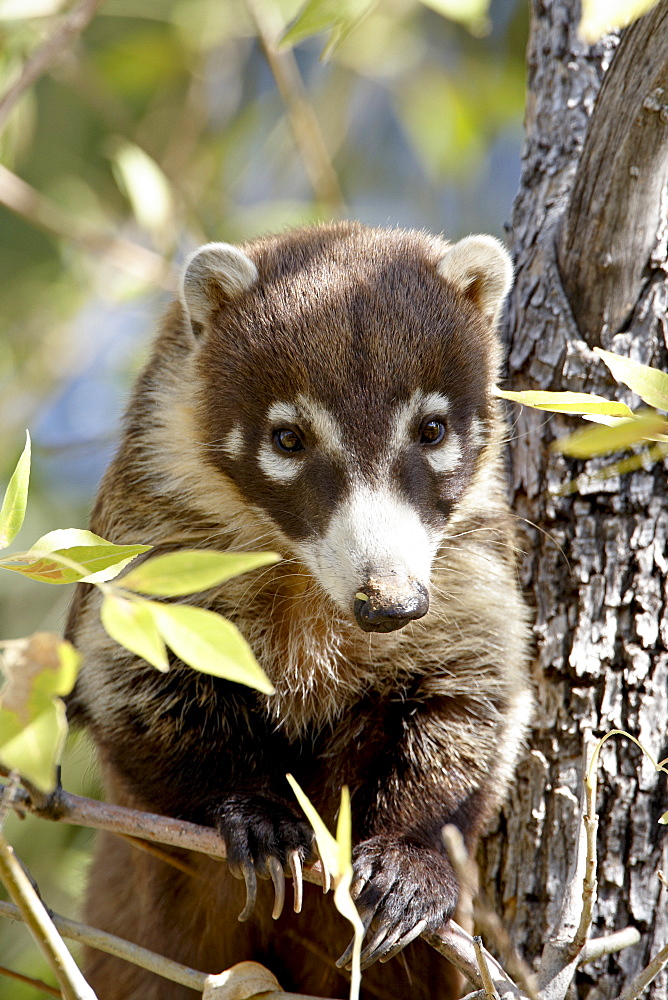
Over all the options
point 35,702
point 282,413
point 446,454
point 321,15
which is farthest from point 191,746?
point 321,15

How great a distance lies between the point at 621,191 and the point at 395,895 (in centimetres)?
209

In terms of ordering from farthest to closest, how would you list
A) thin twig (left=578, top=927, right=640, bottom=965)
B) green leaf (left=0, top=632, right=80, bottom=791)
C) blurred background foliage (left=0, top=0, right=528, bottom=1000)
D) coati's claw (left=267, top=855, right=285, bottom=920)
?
1. blurred background foliage (left=0, top=0, right=528, bottom=1000)
2. coati's claw (left=267, top=855, right=285, bottom=920)
3. thin twig (left=578, top=927, right=640, bottom=965)
4. green leaf (left=0, top=632, right=80, bottom=791)

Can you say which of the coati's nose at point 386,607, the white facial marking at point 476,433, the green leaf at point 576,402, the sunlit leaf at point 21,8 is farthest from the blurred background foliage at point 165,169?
the green leaf at point 576,402

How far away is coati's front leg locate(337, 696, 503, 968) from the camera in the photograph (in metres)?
2.71

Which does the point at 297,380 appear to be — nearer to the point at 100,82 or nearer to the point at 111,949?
the point at 111,949

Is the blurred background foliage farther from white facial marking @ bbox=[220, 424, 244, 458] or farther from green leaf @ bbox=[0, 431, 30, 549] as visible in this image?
green leaf @ bbox=[0, 431, 30, 549]

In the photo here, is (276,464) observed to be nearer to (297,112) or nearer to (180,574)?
(180,574)

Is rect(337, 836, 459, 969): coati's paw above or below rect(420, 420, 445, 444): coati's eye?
below

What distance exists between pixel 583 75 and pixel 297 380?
1718 millimetres

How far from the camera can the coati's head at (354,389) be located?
103 inches

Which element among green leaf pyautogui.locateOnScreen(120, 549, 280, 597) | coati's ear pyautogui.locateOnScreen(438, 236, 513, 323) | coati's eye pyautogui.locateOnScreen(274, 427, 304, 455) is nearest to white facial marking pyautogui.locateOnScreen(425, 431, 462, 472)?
coati's eye pyautogui.locateOnScreen(274, 427, 304, 455)

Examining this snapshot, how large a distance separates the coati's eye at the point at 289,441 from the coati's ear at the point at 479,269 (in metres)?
0.72

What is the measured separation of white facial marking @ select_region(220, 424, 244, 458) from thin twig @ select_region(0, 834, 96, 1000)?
4.50 ft

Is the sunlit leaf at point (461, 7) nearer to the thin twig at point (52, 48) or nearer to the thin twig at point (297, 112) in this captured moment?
the thin twig at point (52, 48)
